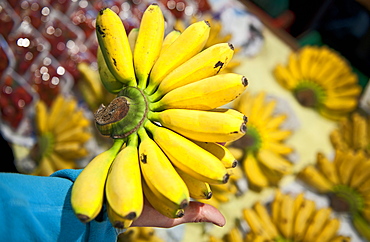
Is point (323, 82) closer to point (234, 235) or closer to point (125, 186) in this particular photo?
point (234, 235)

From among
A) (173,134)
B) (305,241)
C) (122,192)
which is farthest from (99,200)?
(305,241)

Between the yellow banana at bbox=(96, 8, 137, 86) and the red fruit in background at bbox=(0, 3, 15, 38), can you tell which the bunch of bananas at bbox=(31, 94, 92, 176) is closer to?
the red fruit in background at bbox=(0, 3, 15, 38)

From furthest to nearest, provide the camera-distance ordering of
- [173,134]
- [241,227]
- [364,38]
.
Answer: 1. [364,38]
2. [241,227]
3. [173,134]

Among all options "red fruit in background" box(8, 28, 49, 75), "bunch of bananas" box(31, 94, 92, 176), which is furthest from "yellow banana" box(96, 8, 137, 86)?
"red fruit in background" box(8, 28, 49, 75)

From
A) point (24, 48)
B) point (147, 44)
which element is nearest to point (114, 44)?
point (147, 44)

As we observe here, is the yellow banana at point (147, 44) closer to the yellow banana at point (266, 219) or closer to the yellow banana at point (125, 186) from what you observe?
the yellow banana at point (125, 186)

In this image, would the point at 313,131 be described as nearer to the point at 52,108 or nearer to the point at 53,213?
the point at 52,108
